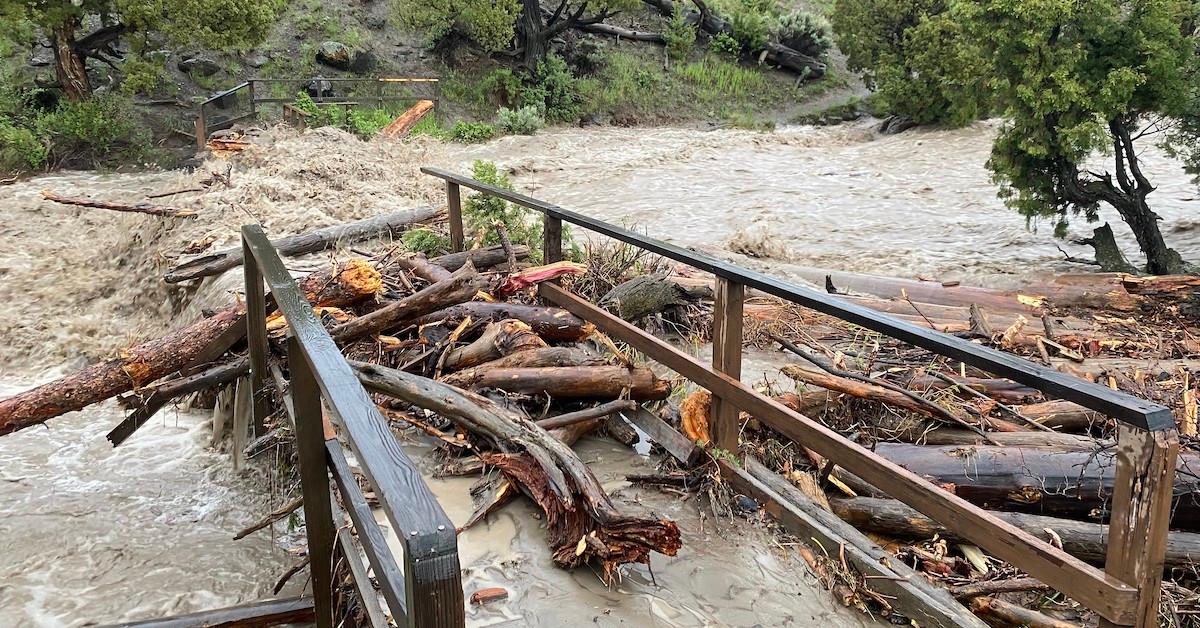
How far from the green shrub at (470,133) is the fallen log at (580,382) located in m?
15.4

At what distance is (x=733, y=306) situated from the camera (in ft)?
12.5

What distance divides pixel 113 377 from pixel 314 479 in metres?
2.13

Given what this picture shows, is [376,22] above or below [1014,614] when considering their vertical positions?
above

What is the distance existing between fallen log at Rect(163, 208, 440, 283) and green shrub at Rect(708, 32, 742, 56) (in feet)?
67.2

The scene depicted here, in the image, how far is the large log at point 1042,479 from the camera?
12.3 feet

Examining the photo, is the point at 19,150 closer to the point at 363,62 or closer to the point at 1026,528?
the point at 363,62

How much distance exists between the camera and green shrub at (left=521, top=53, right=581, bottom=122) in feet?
74.8

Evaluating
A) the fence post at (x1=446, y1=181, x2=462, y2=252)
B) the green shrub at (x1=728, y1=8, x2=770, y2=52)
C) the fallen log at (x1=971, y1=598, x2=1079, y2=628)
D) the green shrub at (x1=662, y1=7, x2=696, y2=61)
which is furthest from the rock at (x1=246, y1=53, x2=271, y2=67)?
the fallen log at (x1=971, y1=598, x2=1079, y2=628)

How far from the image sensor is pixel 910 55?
1970 cm

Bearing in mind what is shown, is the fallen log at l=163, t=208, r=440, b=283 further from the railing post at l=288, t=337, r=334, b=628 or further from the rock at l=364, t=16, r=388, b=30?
the rock at l=364, t=16, r=388, b=30

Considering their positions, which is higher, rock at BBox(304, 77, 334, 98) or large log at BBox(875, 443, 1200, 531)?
rock at BBox(304, 77, 334, 98)

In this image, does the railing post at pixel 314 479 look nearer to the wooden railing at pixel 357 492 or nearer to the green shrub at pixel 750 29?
the wooden railing at pixel 357 492

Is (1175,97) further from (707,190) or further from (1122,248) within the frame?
(707,190)

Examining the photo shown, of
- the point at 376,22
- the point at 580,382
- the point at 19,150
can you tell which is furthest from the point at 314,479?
the point at 376,22
